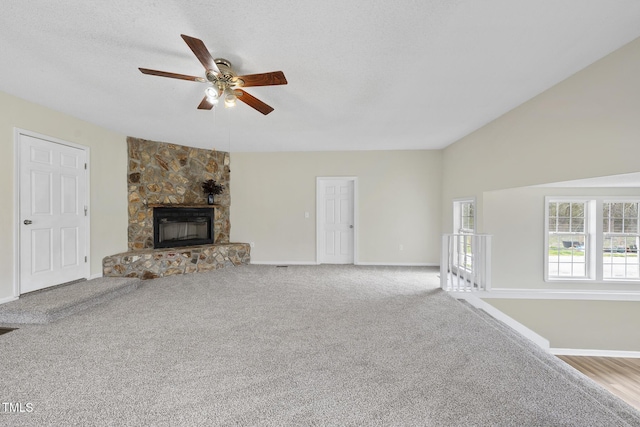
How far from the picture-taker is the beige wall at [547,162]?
2111mm

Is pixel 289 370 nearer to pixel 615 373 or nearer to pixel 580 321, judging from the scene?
pixel 615 373

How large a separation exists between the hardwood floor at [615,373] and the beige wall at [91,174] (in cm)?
733

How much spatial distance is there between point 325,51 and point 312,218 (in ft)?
12.5

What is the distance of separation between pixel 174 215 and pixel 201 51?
4.03 m

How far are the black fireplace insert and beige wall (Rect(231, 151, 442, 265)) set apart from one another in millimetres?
571

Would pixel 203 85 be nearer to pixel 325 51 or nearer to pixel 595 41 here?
pixel 325 51

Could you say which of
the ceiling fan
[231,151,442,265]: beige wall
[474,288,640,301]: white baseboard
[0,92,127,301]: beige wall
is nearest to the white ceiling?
the ceiling fan

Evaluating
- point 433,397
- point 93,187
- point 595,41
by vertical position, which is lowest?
point 433,397

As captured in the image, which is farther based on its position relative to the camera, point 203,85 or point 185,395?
point 203,85

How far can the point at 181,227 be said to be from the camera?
520 centimetres

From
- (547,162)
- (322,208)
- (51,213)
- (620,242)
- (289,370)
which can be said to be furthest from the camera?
(322,208)

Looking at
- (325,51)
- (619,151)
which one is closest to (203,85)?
(325,51)

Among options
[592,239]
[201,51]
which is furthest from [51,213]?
[592,239]

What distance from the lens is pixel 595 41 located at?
1.96 m
